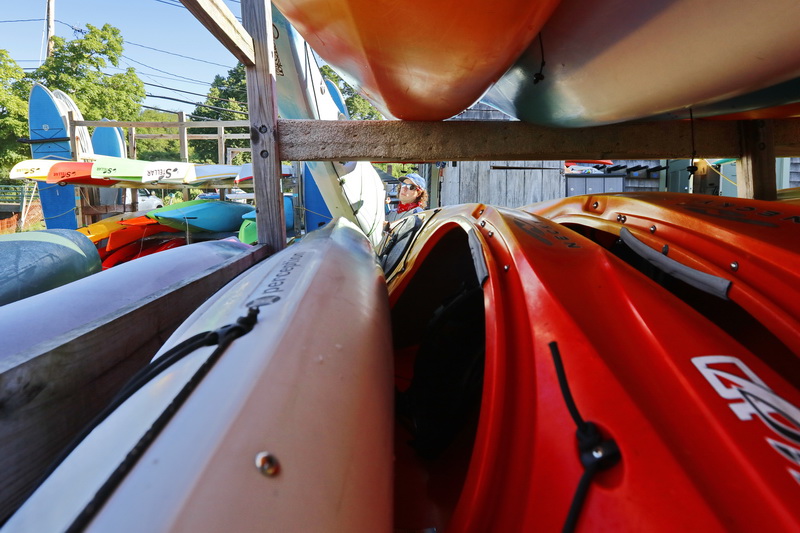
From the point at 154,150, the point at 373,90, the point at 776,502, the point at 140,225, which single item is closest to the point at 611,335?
the point at 776,502

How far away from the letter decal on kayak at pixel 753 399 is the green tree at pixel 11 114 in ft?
63.4

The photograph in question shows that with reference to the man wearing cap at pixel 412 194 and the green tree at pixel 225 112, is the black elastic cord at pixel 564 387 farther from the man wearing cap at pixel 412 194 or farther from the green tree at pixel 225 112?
the green tree at pixel 225 112

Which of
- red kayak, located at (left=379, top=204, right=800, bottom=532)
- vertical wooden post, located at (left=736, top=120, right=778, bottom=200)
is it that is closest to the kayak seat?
red kayak, located at (left=379, top=204, right=800, bottom=532)

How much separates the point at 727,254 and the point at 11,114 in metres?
19.9

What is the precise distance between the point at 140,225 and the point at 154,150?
30.0 m

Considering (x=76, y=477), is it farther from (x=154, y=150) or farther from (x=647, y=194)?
(x=154, y=150)

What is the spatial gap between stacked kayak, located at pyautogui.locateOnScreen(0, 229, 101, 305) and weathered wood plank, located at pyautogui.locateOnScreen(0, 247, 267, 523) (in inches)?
52.0

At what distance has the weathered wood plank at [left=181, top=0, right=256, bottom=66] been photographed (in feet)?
4.27

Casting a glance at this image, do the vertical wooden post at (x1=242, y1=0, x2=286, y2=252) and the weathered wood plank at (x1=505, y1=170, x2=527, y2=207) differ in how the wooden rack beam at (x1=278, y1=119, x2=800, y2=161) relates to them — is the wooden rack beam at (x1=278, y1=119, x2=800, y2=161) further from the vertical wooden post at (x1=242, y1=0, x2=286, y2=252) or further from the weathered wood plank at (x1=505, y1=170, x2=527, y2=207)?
the weathered wood plank at (x1=505, y1=170, x2=527, y2=207)

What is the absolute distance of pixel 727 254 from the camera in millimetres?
1049

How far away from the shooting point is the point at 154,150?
31.0m

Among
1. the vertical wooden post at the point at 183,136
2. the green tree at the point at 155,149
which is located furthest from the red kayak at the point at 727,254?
the green tree at the point at 155,149

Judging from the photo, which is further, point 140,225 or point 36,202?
point 36,202

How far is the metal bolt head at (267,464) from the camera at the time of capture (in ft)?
1.58
